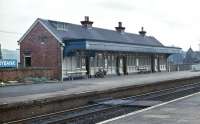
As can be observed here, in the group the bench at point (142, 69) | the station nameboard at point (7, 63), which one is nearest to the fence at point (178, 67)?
the bench at point (142, 69)

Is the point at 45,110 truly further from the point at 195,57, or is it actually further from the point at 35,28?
the point at 195,57

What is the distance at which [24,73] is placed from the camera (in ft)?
116

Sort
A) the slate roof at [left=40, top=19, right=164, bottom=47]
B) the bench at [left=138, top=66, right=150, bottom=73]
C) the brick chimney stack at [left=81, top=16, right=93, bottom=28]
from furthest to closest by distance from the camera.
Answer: the bench at [left=138, top=66, right=150, bottom=73] < the brick chimney stack at [left=81, top=16, right=93, bottom=28] < the slate roof at [left=40, top=19, right=164, bottom=47]

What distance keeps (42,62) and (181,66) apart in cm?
3892

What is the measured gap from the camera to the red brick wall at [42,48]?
1578 inches

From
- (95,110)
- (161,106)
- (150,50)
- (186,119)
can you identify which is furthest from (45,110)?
(150,50)

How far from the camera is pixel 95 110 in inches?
720

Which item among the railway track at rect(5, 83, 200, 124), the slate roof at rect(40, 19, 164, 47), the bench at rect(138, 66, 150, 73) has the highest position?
the slate roof at rect(40, 19, 164, 47)

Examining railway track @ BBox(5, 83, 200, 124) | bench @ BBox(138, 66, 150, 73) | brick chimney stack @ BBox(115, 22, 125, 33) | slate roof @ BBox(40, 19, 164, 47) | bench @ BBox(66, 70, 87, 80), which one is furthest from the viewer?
brick chimney stack @ BBox(115, 22, 125, 33)

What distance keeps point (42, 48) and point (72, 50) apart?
3286 millimetres

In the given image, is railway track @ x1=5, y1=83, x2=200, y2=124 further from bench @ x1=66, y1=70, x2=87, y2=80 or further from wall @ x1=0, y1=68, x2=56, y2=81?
bench @ x1=66, y1=70, x2=87, y2=80

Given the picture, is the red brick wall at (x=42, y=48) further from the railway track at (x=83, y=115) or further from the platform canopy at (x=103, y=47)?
the railway track at (x=83, y=115)

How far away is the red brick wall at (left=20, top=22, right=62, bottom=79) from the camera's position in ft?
132

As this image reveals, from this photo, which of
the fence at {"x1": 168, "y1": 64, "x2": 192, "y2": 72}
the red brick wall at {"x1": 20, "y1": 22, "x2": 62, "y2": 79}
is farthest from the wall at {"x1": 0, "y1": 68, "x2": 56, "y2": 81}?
the fence at {"x1": 168, "y1": 64, "x2": 192, "y2": 72}
